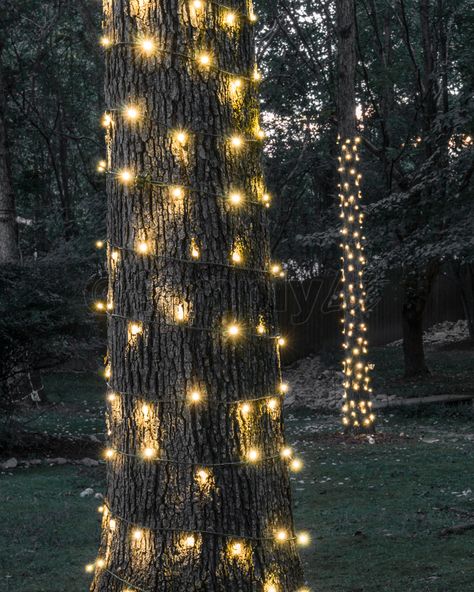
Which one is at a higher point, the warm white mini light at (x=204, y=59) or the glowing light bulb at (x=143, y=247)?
the warm white mini light at (x=204, y=59)

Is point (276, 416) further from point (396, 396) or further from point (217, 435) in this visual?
point (396, 396)

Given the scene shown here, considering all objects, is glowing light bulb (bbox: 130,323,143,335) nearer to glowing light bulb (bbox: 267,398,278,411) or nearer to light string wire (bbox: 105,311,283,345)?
light string wire (bbox: 105,311,283,345)

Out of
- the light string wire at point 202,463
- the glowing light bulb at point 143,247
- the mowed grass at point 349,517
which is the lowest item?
the mowed grass at point 349,517

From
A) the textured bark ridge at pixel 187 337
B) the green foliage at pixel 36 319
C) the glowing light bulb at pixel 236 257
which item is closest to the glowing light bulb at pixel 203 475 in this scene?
the textured bark ridge at pixel 187 337

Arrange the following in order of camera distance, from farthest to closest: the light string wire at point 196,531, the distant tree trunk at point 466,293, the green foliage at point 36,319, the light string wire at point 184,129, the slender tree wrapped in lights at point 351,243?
1. the distant tree trunk at point 466,293
2. the slender tree wrapped in lights at point 351,243
3. the green foliage at point 36,319
4. the light string wire at point 184,129
5. the light string wire at point 196,531

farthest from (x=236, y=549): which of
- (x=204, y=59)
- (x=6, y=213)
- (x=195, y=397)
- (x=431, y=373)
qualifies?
(x=431, y=373)

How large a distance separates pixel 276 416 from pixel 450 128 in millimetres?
12811

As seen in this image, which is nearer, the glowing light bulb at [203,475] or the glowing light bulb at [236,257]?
the glowing light bulb at [203,475]

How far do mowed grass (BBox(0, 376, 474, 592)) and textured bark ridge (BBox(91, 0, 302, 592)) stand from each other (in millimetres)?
2276

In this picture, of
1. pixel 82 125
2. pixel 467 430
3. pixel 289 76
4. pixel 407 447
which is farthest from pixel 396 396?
pixel 82 125

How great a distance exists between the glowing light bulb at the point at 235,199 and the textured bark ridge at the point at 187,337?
0.03 metres

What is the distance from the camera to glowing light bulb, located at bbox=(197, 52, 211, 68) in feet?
12.2

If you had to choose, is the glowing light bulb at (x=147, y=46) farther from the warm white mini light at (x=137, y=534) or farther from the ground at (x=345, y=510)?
the ground at (x=345, y=510)

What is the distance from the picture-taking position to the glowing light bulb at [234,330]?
369 cm
